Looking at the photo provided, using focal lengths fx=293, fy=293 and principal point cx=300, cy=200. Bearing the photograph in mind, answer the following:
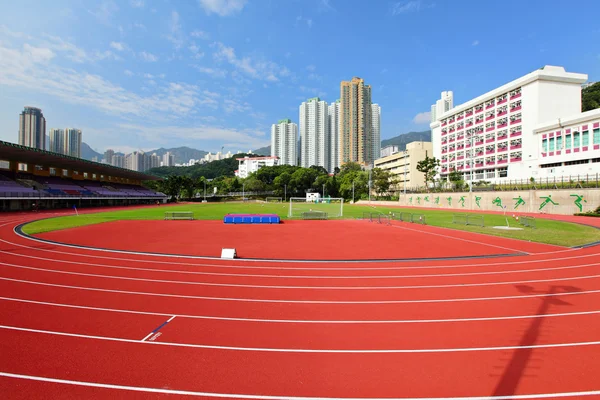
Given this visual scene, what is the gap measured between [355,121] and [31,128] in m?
151

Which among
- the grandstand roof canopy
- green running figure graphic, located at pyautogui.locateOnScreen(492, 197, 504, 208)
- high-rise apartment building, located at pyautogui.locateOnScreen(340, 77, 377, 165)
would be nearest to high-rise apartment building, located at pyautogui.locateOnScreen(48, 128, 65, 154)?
the grandstand roof canopy

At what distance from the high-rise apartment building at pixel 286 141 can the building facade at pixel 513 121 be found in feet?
436

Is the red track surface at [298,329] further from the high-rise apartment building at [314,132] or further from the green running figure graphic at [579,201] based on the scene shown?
the high-rise apartment building at [314,132]

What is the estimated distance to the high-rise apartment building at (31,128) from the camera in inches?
5138

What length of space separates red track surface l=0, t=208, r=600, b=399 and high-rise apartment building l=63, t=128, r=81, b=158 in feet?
684

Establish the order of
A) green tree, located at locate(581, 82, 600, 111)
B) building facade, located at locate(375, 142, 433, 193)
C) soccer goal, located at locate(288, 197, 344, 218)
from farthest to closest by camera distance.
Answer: building facade, located at locate(375, 142, 433, 193) < green tree, located at locate(581, 82, 600, 111) < soccer goal, located at locate(288, 197, 344, 218)

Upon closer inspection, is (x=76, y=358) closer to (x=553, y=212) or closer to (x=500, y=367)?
(x=500, y=367)

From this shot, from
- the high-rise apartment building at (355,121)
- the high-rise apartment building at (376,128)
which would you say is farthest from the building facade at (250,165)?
the high-rise apartment building at (376,128)

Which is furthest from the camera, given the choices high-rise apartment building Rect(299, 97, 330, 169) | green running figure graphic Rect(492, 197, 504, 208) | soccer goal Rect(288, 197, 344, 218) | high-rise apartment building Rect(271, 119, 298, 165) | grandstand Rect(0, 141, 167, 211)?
high-rise apartment building Rect(271, 119, 298, 165)

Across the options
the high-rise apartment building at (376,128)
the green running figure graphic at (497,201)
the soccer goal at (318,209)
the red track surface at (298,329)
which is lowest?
the red track surface at (298,329)

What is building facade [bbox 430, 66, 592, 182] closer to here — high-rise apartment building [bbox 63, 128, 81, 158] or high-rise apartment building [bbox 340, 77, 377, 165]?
high-rise apartment building [bbox 340, 77, 377, 165]

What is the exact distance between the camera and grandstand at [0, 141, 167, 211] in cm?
4072

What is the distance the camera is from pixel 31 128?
5182 inches

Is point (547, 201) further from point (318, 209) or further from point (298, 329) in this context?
point (298, 329)
